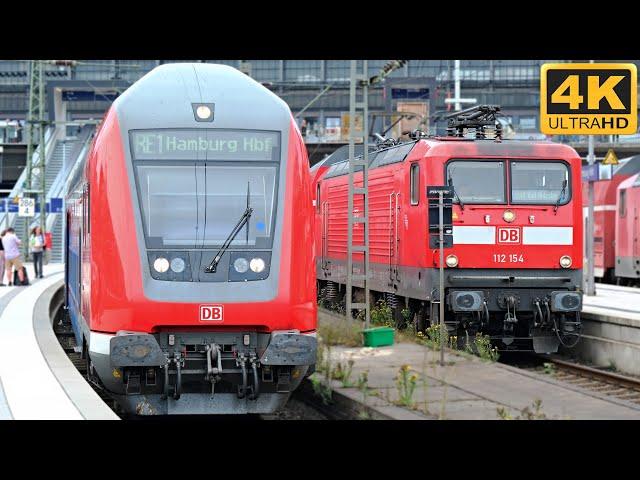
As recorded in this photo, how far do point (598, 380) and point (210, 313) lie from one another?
6749 millimetres

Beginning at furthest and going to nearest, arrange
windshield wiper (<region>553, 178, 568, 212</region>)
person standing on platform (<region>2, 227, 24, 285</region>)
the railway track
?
person standing on platform (<region>2, 227, 24, 285</region>), windshield wiper (<region>553, 178, 568, 212</region>), the railway track

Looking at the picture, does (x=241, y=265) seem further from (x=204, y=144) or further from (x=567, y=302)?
(x=567, y=302)

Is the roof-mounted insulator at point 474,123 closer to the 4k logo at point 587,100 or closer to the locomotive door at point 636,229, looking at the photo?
the 4k logo at point 587,100

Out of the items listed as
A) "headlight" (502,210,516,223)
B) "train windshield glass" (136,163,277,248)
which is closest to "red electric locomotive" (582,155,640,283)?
"headlight" (502,210,516,223)

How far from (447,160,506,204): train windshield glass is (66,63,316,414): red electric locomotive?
588 cm

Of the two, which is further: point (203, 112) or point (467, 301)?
point (467, 301)

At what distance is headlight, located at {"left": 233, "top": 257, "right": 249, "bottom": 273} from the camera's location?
10844 mm

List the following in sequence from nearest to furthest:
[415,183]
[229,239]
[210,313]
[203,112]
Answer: [210,313]
[229,239]
[203,112]
[415,183]

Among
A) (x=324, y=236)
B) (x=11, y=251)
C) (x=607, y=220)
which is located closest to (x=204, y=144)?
(x=324, y=236)

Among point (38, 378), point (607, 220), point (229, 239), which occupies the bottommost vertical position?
point (38, 378)

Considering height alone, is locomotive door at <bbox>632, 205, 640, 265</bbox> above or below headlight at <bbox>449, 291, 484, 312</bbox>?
above

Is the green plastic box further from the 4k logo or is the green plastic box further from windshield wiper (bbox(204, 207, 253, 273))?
windshield wiper (bbox(204, 207, 253, 273))

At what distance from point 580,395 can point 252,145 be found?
4337mm

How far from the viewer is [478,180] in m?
16.8
